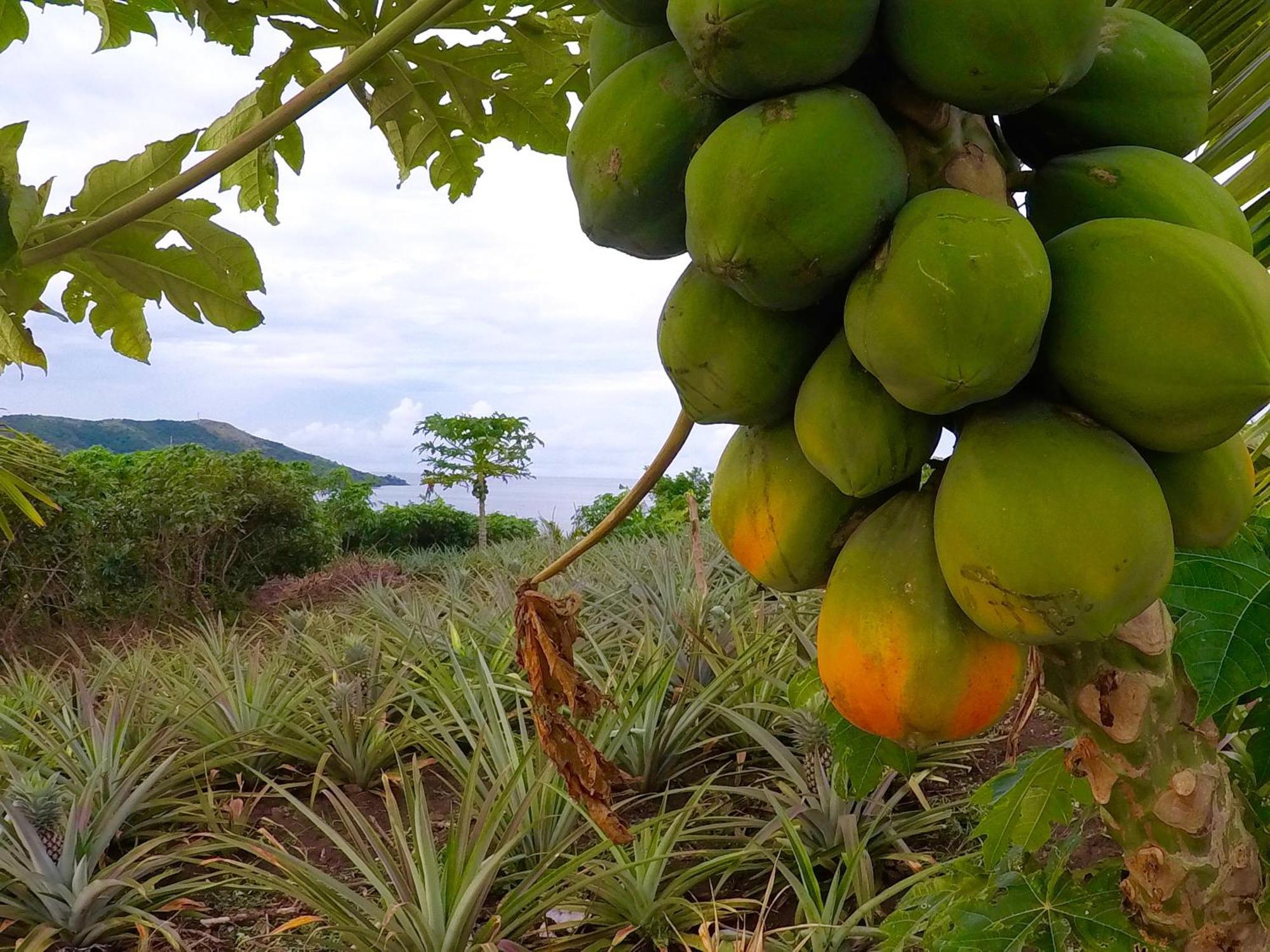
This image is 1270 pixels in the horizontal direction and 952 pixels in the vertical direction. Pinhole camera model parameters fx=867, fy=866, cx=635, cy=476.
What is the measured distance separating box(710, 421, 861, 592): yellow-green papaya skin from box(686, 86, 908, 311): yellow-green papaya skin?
0.54 feet

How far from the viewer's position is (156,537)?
905 centimetres

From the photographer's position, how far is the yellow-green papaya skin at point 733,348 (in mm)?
659

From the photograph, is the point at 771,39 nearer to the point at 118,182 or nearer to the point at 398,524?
the point at 118,182

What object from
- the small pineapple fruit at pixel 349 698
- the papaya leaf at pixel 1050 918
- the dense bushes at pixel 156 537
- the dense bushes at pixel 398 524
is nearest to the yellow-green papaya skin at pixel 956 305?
the papaya leaf at pixel 1050 918

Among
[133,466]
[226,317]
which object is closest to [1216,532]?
[226,317]

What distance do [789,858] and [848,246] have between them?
105 inches

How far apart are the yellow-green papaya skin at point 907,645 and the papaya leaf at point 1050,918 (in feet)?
1.73

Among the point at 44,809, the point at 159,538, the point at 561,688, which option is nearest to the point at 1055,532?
the point at 561,688

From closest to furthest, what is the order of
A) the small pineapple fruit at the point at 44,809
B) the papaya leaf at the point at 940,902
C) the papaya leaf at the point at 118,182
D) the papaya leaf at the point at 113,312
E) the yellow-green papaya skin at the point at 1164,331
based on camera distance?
the yellow-green papaya skin at the point at 1164,331 < the papaya leaf at the point at 940,902 < the papaya leaf at the point at 118,182 < the papaya leaf at the point at 113,312 < the small pineapple fruit at the point at 44,809

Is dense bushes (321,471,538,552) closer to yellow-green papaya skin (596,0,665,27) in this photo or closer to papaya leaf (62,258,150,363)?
papaya leaf (62,258,150,363)

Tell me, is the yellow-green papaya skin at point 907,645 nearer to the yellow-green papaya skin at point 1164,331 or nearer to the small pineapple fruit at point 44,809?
the yellow-green papaya skin at point 1164,331

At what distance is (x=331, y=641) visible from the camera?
539cm

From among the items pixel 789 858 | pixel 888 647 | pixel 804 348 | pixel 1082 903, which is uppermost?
pixel 804 348

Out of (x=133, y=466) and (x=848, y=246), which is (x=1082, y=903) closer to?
(x=848, y=246)
